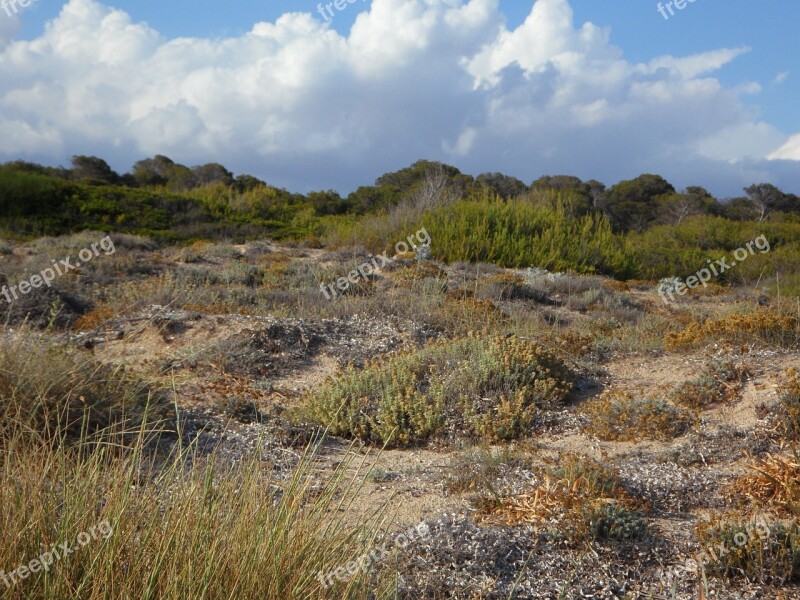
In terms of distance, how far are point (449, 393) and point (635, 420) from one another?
4.60 feet

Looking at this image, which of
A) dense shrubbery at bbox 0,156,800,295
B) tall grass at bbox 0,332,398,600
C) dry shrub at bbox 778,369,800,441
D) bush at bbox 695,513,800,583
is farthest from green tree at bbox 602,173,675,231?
tall grass at bbox 0,332,398,600

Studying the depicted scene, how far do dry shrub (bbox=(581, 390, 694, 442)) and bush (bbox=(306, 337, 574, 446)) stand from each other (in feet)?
1.58

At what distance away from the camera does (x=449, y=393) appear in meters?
5.86

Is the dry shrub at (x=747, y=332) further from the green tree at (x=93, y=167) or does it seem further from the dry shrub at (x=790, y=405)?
the green tree at (x=93, y=167)

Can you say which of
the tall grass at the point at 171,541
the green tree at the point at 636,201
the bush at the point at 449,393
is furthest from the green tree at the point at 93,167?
the tall grass at the point at 171,541

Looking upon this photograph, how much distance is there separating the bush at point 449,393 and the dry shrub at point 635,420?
0.48 m

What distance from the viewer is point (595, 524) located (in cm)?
356

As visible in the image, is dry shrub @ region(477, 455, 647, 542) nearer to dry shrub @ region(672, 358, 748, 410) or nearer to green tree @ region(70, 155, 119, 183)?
dry shrub @ region(672, 358, 748, 410)

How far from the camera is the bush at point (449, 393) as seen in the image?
213 inches

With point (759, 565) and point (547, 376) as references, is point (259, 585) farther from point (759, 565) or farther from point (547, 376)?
point (547, 376)

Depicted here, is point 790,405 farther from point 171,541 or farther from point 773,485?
point 171,541

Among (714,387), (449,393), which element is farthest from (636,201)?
(449,393)

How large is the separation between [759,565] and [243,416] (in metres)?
3.58

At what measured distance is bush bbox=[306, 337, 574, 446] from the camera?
5.41 metres
